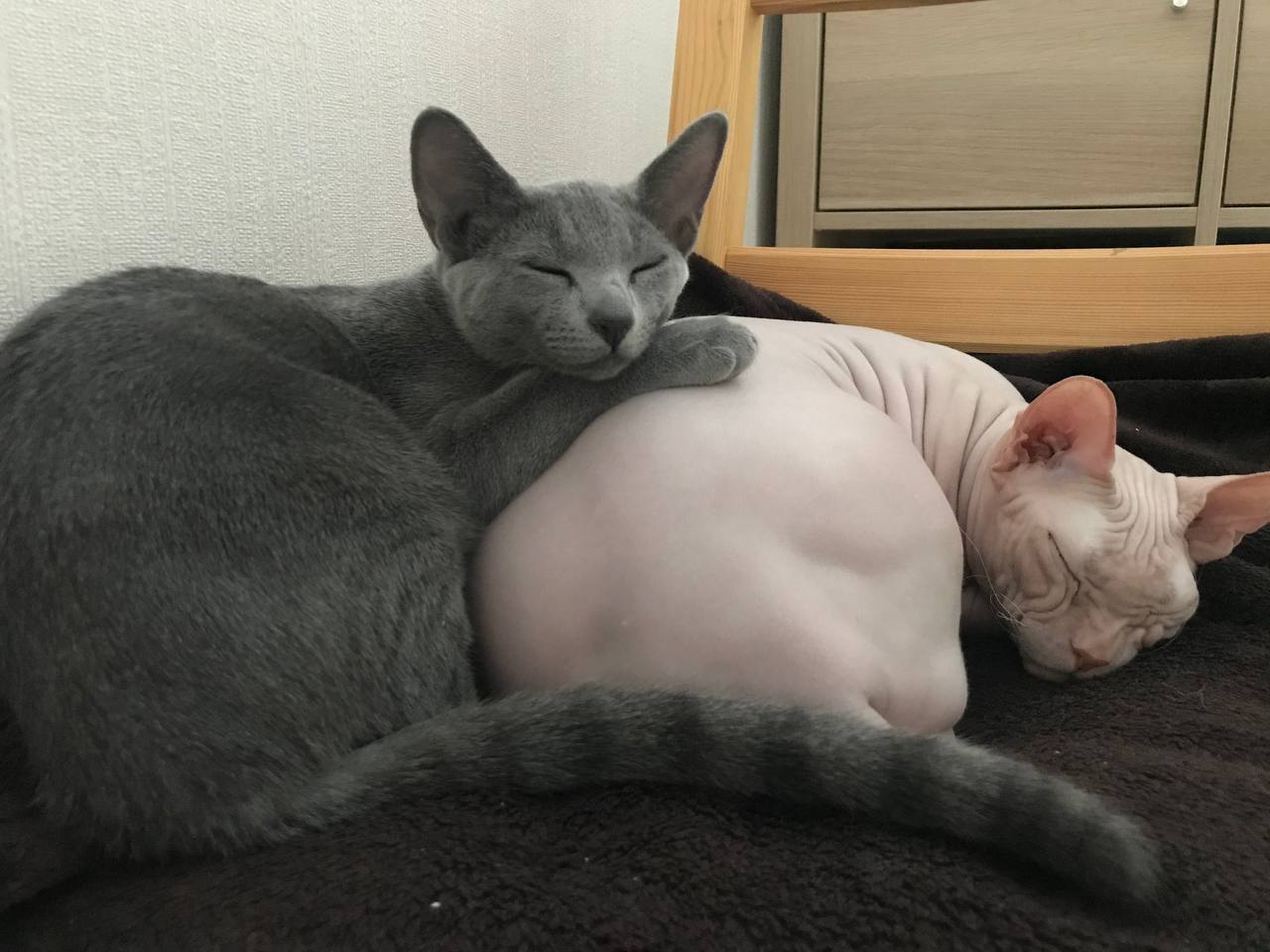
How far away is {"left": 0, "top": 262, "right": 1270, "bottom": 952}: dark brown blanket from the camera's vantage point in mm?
529

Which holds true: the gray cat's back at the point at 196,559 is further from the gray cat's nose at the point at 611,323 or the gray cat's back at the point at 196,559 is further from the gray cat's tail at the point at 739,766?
the gray cat's nose at the point at 611,323

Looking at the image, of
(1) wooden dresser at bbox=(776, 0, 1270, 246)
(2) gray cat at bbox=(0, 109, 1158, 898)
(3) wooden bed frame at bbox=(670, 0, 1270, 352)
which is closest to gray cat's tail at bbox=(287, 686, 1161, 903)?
(2) gray cat at bbox=(0, 109, 1158, 898)

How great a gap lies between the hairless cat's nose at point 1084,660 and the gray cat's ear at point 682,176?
0.60 m

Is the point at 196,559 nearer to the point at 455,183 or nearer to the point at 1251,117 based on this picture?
the point at 455,183

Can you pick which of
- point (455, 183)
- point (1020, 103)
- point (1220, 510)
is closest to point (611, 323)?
point (455, 183)

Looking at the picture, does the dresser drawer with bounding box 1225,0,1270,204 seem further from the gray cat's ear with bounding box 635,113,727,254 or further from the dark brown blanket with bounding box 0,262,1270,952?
the dark brown blanket with bounding box 0,262,1270,952

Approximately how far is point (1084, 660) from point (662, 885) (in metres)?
0.60

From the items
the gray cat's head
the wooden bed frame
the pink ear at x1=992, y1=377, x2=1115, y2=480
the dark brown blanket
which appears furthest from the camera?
the wooden bed frame

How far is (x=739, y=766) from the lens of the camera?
0.64 metres

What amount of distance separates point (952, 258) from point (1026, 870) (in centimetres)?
121

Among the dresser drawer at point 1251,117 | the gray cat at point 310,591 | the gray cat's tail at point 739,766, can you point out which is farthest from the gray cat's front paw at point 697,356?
the dresser drawer at point 1251,117

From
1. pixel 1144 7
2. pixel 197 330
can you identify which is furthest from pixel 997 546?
pixel 1144 7

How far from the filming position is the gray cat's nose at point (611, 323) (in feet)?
2.68

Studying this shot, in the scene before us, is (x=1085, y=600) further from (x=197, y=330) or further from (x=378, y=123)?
(x=378, y=123)
